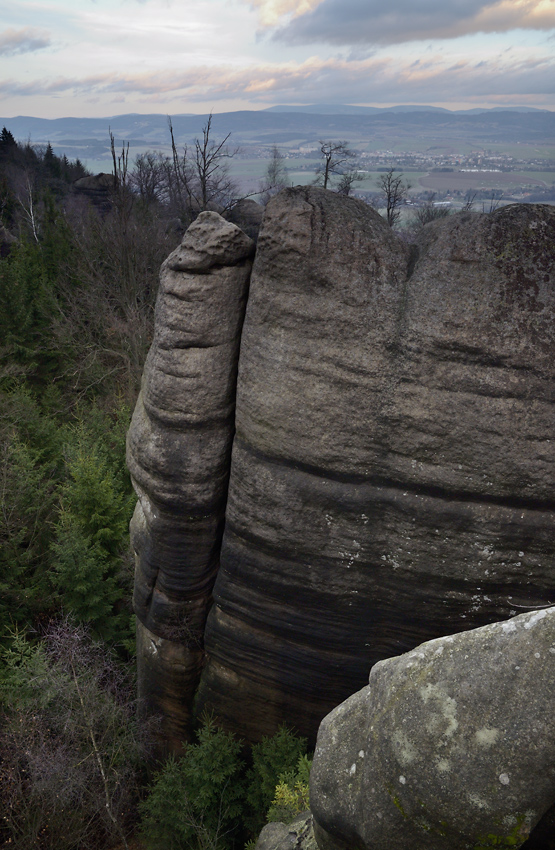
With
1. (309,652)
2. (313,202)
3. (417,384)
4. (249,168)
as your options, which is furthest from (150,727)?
(249,168)

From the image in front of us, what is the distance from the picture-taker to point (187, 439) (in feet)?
28.8

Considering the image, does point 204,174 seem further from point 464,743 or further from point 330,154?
point 464,743

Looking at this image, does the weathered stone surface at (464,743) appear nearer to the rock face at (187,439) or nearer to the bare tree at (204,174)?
the rock face at (187,439)

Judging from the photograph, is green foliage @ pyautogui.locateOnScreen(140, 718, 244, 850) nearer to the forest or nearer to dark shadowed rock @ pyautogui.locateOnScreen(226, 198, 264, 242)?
the forest

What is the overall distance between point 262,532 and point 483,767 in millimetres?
4890

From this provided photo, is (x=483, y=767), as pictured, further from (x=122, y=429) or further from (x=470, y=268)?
(x=122, y=429)

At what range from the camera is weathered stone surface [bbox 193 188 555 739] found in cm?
685

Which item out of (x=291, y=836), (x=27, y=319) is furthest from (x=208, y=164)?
(x=291, y=836)

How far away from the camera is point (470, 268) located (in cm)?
684

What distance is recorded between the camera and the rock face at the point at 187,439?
8352mm

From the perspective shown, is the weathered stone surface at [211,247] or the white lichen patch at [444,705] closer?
the white lichen patch at [444,705]

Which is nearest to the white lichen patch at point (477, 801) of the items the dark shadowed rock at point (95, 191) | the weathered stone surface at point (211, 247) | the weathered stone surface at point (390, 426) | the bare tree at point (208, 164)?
the weathered stone surface at point (390, 426)

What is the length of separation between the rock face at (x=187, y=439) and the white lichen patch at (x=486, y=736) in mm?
5744

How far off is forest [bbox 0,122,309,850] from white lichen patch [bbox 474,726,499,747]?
4.84 meters
